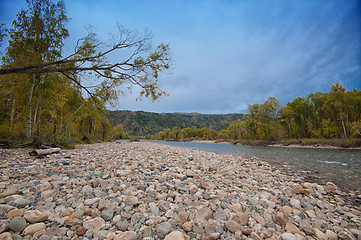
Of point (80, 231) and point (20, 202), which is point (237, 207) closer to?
point (80, 231)

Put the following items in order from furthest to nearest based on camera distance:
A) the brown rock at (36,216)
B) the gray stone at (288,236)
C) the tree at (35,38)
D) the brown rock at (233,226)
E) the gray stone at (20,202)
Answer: the tree at (35,38) < the gray stone at (20,202) < the brown rock at (233,226) < the gray stone at (288,236) < the brown rock at (36,216)

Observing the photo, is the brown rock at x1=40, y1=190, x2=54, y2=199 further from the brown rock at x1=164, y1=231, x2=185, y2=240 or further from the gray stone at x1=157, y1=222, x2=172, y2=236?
the brown rock at x1=164, y1=231, x2=185, y2=240

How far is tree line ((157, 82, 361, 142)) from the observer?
28.4 meters

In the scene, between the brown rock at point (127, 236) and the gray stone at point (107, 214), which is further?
the gray stone at point (107, 214)

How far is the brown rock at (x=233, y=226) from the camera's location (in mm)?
2357

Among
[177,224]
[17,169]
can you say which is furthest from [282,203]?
[17,169]

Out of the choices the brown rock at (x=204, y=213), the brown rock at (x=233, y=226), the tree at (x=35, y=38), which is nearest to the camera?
the brown rock at (x=233, y=226)

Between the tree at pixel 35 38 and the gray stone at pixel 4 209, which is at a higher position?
the tree at pixel 35 38

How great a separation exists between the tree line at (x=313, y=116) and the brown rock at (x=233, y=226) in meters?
37.6

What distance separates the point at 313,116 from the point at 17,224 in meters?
52.6

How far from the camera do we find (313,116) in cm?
3772

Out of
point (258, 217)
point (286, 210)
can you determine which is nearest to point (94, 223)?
point (258, 217)

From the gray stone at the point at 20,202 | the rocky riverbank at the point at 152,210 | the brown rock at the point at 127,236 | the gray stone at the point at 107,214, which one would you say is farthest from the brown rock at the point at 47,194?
the brown rock at the point at 127,236

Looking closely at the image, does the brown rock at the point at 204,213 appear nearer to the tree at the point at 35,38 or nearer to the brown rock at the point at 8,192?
the brown rock at the point at 8,192
